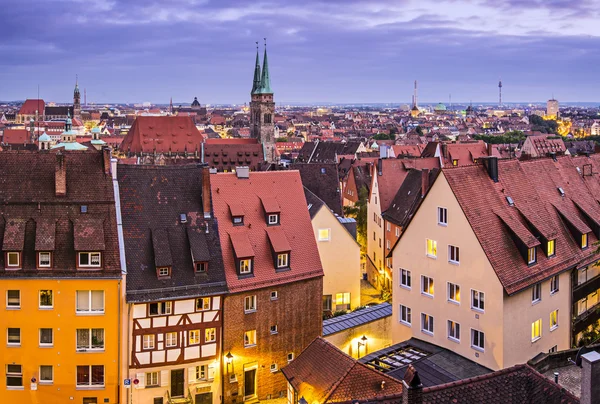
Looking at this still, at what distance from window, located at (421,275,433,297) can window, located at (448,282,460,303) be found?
1.44m

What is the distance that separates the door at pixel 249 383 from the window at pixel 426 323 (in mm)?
10152

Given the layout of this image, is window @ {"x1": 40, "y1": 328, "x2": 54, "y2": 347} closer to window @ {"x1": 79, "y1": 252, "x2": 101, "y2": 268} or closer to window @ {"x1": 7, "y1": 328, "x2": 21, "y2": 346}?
window @ {"x1": 7, "y1": 328, "x2": 21, "y2": 346}

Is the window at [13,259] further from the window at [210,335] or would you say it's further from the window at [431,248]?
the window at [431,248]

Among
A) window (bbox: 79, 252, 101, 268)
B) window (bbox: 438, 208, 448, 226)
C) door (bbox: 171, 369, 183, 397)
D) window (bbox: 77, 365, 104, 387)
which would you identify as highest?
window (bbox: 438, 208, 448, 226)

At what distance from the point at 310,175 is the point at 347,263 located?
16.0 m

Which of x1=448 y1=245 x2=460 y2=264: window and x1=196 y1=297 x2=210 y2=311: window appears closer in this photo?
x1=448 y1=245 x2=460 y2=264: window

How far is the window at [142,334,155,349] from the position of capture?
120 ft

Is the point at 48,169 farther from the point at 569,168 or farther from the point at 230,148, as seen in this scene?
the point at 230,148

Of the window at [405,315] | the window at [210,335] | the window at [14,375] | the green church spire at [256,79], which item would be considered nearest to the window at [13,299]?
the window at [14,375]

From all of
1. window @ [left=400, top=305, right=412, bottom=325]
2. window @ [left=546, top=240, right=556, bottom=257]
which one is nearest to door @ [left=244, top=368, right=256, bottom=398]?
window @ [left=400, top=305, right=412, bottom=325]

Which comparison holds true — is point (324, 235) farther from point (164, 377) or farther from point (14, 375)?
point (14, 375)

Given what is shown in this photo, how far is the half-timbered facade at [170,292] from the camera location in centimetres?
3672

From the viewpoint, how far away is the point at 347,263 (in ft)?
174

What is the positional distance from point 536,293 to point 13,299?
2767cm
